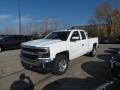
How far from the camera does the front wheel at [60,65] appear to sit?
783cm

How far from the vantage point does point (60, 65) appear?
26.5 feet

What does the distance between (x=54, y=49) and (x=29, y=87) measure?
1.92 meters

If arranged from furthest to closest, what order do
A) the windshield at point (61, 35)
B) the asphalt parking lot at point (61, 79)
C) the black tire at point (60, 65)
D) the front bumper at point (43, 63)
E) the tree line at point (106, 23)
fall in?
the tree line at point (106, 23), the windshield at point (61, 35), the black tire at point (60, 65), the front bumper at point (43, 63), the asphalt parking lot at point (61, 79)

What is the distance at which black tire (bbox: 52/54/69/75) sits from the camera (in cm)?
782

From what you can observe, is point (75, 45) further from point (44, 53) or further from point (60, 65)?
point (44, 53)

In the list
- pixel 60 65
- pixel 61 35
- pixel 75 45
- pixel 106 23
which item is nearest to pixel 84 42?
pixel 75 45

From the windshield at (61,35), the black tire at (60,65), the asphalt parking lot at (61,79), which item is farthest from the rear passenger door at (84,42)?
the black tire at (60,65)

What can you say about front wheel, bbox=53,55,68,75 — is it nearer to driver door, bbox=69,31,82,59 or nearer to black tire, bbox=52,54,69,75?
black tire, bbox=52,54,69,75

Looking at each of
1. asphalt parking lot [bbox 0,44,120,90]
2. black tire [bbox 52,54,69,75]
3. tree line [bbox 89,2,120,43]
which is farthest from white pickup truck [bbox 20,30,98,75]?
tree line [bbox 89,2,120,43]

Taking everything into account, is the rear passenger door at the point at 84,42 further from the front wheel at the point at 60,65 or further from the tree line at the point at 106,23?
the tree line at the point at 106,23

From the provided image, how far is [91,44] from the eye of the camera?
11469mm

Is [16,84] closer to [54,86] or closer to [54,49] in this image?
[54,86]

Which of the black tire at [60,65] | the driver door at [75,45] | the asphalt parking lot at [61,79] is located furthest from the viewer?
the driver door at [75,45]

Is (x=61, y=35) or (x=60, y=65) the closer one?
(x=60, y=65)
